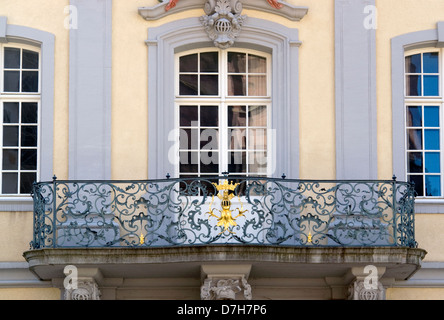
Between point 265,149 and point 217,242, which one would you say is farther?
point 265,149

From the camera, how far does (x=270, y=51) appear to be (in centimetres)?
1964

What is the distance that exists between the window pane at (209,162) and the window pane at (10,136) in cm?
252

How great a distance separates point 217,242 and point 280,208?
1227 mm

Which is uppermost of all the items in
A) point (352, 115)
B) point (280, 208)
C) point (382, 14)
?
point (382, 14)

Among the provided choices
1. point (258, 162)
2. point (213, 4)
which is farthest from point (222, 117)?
point (213, 4)

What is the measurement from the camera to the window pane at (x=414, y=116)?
19.6m

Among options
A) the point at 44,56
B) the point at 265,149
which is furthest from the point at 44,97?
the point at 265,149

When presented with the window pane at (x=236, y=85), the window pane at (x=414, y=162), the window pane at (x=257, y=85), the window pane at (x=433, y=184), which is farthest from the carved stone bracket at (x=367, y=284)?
the window pane at (x=236, y=85)

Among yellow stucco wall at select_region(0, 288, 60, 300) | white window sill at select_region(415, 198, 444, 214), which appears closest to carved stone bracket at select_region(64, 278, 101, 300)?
yellow stucco wall at select_region(0, 288, 60, 300)

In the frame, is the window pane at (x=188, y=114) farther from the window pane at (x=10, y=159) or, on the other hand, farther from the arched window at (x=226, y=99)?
the window pane at (x=10, y=159)

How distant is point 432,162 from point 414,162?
0.82ft

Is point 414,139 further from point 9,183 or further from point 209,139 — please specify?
point 9,183

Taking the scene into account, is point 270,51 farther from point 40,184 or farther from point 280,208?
point 40,184

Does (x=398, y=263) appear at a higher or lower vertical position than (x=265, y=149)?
lower
